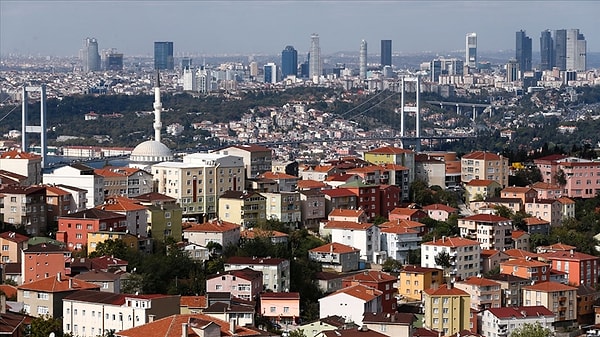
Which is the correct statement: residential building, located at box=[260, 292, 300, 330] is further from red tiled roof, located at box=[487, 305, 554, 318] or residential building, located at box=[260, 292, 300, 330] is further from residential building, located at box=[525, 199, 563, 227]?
residential building, located at box=[525, 199, 563, 227]

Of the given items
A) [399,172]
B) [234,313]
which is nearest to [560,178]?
[399,172]

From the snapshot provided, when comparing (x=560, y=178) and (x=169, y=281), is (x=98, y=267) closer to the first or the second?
(x=169, y=281)

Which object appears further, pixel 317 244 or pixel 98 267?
pixel 317 244

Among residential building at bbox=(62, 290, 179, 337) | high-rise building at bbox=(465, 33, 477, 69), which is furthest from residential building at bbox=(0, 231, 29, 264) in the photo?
high-rise building at bbox=(465, 33, 477, 69)

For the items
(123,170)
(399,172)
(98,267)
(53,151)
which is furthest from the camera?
(53,151)

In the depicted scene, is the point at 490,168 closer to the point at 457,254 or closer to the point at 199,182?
the point at 199,182

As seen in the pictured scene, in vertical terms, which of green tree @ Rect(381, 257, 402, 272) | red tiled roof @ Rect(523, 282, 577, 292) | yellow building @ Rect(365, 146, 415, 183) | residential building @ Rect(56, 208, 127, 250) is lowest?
red tiled roof @ Rect(523, 282, 577, 292)
